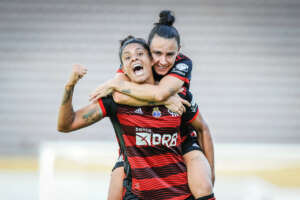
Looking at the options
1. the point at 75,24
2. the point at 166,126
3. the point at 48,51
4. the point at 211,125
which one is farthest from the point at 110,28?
→ the point at 166,126

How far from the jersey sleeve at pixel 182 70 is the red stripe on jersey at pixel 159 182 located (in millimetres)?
731

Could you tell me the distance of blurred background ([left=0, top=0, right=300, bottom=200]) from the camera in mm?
8961

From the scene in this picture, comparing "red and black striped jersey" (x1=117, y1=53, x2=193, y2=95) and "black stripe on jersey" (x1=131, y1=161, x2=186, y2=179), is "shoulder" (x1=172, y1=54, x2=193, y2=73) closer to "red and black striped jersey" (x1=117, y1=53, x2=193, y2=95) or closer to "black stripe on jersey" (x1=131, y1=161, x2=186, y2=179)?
"red and black striped jersey" (x1=117, y1=53, x2=193, y2=95)

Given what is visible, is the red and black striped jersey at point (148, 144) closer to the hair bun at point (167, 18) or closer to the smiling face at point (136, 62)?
the smiling face at point (136, 62)

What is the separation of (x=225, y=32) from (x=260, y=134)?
2.19 m

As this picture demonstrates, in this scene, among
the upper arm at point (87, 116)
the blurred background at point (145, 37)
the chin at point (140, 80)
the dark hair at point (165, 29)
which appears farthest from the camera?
the blurred background at point (145, 37)

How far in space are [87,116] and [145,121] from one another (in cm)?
42

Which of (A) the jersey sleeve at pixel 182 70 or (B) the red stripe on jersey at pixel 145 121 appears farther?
(A) the jersey sleeve at pixel 182 70

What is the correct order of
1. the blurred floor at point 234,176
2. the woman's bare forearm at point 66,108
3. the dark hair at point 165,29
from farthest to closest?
1. the blurred floor at point 234,176
2. the dark hair at point 165,29
3. the woman's bare forearm at point 66,108

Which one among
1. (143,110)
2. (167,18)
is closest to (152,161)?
(143,110)

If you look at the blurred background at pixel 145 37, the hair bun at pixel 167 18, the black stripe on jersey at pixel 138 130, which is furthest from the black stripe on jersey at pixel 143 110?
the blurred background at pixel 145 37

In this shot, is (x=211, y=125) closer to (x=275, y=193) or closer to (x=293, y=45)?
(x=293, y=45)

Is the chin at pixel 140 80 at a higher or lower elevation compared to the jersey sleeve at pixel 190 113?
higher

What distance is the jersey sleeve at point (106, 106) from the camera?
3205 millimetres
